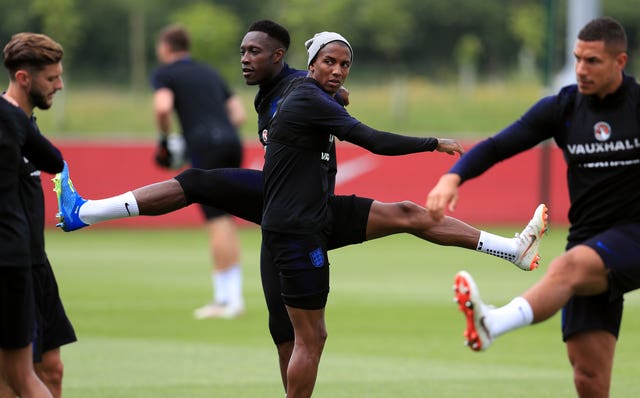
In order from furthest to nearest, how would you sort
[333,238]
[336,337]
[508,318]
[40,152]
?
[336,337] < [333,238] < [40,152] < [508,318]

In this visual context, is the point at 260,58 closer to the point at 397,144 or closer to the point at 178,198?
the point at 178,198


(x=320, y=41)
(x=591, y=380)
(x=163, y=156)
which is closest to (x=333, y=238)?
(x=320, y=41)

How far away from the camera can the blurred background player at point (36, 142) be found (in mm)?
6426

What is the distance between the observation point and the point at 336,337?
40.1 ft

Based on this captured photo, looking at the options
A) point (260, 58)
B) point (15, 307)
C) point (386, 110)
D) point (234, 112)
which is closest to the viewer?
point (15, 307)

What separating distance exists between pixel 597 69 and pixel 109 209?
329 centimetres

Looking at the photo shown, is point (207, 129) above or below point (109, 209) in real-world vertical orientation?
below

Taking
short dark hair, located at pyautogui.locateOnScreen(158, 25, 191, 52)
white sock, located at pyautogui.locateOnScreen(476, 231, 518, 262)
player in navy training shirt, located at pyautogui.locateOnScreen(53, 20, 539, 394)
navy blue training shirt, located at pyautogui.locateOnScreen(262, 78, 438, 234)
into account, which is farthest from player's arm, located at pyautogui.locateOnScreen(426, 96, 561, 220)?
short dark hair, located at pyautogui.locateOnScreen(158, 25, 191, 52)

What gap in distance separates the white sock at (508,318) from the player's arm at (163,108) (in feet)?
24.1

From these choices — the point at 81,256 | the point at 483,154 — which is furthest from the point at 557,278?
the point at 81,256

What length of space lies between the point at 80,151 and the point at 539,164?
30.1 feet

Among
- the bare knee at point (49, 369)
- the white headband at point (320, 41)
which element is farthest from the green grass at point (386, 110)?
the bare knee at point (49, 369)

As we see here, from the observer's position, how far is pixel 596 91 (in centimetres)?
644

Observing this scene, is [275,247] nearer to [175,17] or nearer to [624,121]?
[624,121]
